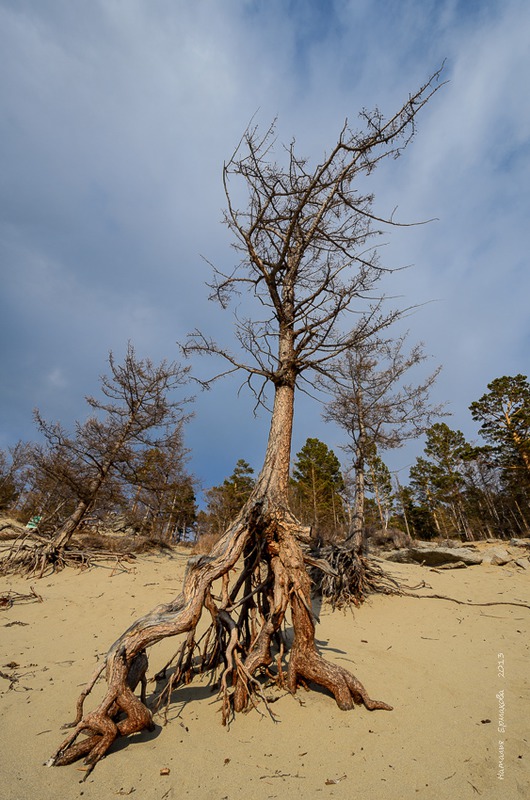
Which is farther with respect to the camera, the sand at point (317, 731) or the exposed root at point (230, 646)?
the exposed root at point (230, 646)

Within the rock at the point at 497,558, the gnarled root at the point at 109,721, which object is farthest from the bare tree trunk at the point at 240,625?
the rock at the point at 497,558

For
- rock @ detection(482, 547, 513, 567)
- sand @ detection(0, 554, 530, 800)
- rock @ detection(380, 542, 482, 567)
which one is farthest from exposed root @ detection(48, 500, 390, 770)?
rock @ detection(482, 547, 513, 567)

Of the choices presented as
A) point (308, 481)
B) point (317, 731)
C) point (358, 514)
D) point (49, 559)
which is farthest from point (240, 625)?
point (308, 481)

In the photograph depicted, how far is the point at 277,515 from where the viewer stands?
3740 mm

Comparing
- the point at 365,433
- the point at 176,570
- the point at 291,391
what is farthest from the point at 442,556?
the point at 291,391

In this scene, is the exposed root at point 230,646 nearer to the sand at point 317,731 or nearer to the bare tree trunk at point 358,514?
Result: the sand at point 317,731

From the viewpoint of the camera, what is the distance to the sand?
6.54 ft

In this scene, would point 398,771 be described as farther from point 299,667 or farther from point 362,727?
point 299,667

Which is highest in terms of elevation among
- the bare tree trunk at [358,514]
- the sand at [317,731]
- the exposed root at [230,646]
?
the bare tree trunk at [358,514]

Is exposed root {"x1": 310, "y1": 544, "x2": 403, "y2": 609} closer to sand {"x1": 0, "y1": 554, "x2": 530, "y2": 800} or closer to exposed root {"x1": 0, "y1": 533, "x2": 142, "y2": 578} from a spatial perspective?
sand {"x1": 0, "y1": 554, "x2": 530, "y2": 800}

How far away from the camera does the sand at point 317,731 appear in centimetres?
199

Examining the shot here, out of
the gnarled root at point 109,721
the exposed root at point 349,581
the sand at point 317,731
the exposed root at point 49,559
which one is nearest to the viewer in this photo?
the sand at point 317,731

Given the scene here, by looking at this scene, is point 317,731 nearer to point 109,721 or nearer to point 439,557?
point 109,721

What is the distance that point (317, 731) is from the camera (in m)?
2.55
